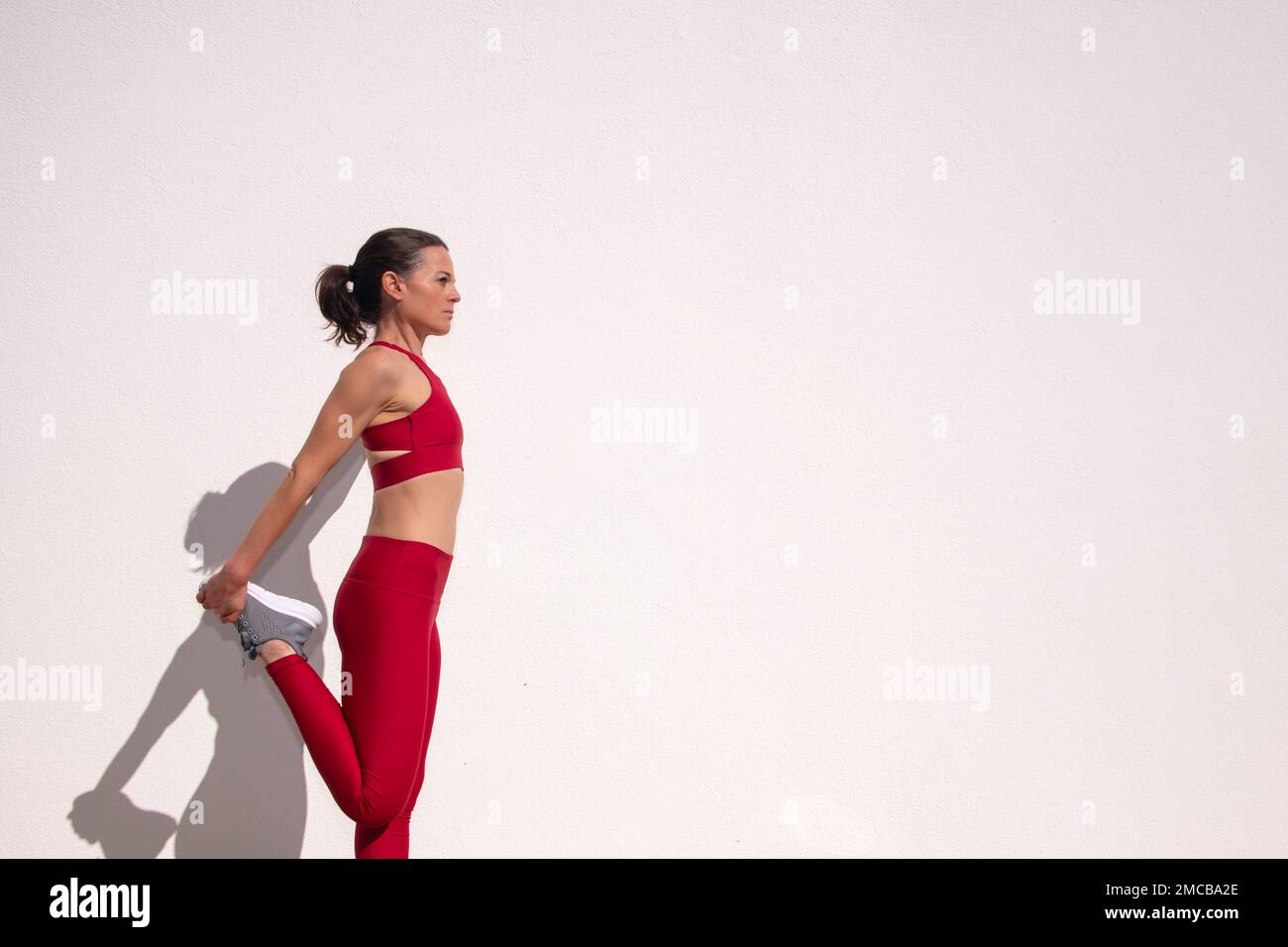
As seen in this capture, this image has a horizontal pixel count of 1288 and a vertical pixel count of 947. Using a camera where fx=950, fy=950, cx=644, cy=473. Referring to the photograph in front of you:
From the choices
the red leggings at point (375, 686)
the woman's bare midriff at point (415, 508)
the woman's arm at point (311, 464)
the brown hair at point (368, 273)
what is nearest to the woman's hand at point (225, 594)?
the woman's arm at point (311, 464)

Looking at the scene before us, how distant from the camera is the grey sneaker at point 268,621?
1.79 meters

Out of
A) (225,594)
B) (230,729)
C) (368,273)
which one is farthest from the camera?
(230,729)

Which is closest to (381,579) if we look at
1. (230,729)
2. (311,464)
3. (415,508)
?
(415,508)

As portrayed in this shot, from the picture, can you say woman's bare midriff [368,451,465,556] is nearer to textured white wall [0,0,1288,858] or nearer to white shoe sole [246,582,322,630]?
white shoe sole [246,582,322,630]

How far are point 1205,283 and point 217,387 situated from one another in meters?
2.57

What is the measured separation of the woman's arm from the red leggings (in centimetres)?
16

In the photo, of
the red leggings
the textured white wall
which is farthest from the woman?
the textured white wall

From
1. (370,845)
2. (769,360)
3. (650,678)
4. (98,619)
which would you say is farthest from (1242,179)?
(98,619)

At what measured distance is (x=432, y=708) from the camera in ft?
6.46

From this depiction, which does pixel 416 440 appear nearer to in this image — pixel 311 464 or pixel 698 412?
pixel 311 464

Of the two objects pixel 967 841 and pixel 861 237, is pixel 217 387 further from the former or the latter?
pixel 967 841

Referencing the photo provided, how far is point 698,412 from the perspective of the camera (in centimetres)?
244

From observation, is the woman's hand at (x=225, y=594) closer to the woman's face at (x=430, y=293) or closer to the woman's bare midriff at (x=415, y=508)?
the woman's bare midriff at (x=415, y=508)

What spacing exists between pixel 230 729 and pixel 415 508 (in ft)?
3.28
